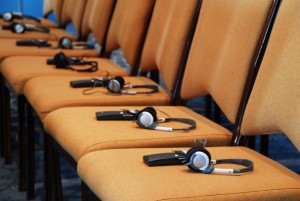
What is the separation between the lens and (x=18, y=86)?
252cm

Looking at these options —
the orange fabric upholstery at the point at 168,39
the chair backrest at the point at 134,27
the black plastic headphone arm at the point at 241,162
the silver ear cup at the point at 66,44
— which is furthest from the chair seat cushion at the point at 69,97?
the silver ear cup at the point at 66,44

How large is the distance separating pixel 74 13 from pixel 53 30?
362 mm

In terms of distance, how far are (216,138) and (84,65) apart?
119 centimetres

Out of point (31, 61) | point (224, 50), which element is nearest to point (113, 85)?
point (224, 50)

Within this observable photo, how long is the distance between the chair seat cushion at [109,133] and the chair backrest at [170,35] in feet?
1.01

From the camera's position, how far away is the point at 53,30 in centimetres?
405

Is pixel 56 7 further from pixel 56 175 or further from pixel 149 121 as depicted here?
pixel 149 121

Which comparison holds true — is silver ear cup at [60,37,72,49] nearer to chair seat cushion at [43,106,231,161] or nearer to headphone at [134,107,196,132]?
chair seat cushion at [43,106,231,161]

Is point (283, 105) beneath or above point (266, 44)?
beneath

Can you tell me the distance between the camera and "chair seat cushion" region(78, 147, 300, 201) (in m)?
1.30

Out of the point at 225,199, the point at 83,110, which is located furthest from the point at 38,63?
the point at 225,199

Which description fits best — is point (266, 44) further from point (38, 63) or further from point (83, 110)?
point (38, 63)

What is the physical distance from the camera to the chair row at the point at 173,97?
55.4 inches

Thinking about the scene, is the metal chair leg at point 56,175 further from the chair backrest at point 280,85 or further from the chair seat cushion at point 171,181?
the chair backrest at point 280,85
